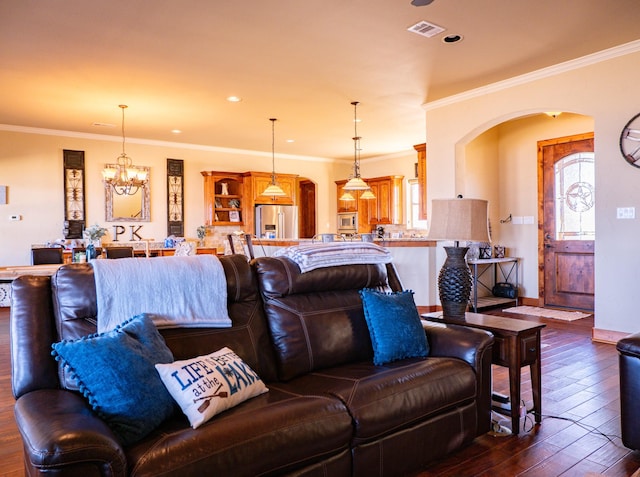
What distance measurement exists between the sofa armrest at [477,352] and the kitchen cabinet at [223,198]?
7004mm

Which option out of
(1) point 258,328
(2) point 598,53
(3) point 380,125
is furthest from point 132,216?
(2) point 598,53

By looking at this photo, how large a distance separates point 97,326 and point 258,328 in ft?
2.45

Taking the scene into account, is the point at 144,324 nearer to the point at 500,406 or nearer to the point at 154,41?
the point at 500,406

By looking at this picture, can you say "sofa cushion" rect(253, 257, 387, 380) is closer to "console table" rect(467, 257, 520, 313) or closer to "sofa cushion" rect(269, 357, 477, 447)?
"sofa cushion" rect(269, 357, 477, 447)

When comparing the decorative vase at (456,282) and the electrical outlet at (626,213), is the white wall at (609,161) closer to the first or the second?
the electrical outlet at (626,213)

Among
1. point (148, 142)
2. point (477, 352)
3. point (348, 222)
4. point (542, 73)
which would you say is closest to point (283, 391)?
point (477, 352)

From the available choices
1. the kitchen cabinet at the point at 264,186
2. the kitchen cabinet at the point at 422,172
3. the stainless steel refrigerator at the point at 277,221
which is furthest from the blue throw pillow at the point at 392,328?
the kitchen cabinet at the point at 264,186

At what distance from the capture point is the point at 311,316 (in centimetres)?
247

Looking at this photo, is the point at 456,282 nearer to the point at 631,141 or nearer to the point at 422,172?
the point at 631,141

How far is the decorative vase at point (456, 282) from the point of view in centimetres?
284

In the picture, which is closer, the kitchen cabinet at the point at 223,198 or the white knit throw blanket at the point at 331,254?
the white knit throw blanket at the point at 331,254

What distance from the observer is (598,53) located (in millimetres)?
4438

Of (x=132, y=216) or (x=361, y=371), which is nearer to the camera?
(x=361, y=371)

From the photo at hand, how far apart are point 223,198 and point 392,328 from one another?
287 inches
